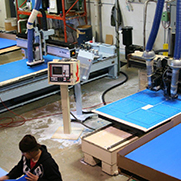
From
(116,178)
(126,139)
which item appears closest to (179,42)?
(126,139)

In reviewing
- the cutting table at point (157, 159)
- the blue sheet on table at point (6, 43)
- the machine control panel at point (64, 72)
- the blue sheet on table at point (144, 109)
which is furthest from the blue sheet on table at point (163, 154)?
the blue sheet on table at point (6, 43)

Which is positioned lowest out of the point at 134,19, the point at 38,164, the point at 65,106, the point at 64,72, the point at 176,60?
the point at 65,106

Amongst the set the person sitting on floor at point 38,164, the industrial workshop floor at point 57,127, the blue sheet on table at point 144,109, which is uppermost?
Result: the person sitting on floor at point 38,164

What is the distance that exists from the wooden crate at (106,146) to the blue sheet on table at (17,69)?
2280 millimetres

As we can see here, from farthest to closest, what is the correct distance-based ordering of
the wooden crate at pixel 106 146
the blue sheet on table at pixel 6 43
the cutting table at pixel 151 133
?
1. the blue sheet on table at pixel 6 43
2. the wooden crate at pixel 106 146
3. the cutting table at pixel 151 133

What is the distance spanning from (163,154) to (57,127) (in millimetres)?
1988

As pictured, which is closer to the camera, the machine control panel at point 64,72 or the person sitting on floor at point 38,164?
the person sitting on floor at point 38,164

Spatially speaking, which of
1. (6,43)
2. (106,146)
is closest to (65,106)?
(106,146)

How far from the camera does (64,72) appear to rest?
4.79 metres

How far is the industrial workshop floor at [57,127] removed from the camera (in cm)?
436

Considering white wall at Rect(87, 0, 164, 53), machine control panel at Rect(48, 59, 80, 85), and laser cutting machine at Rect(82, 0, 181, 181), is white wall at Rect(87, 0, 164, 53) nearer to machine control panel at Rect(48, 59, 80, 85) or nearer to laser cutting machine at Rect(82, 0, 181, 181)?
laser cutting machine at Rect(82, 0, 181, 181)

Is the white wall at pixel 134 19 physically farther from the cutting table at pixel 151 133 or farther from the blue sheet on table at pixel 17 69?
the cutting table at pixel 151 133

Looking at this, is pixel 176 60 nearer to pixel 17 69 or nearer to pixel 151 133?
pixel 151 133

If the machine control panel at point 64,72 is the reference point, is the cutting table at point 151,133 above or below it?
below
